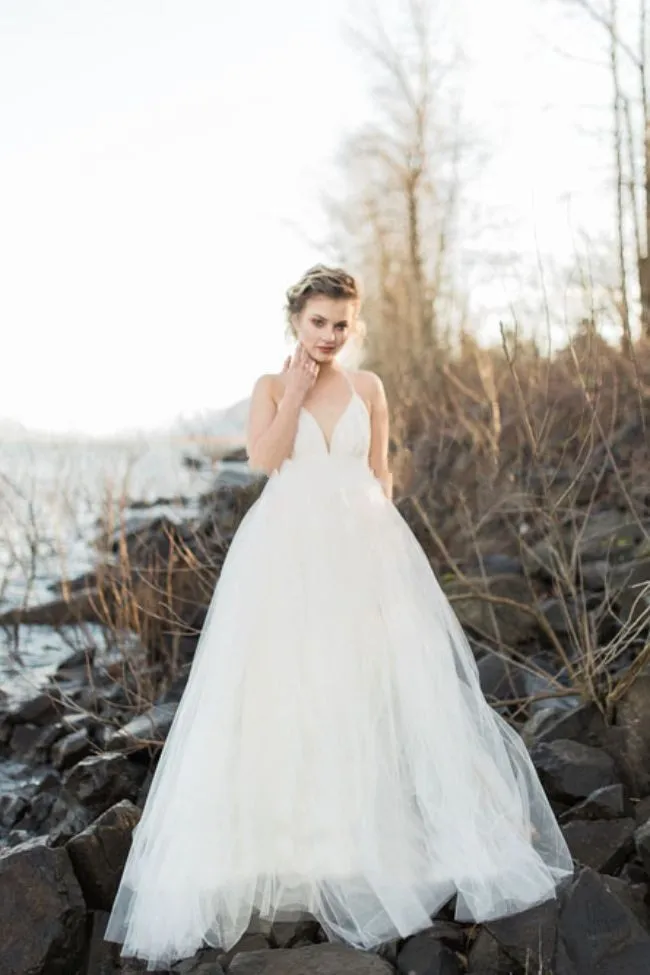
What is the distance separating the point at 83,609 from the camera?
1022cm

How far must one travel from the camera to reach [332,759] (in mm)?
3543

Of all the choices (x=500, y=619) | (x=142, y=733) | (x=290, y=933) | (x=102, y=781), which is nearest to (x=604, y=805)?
(x=290, y=933)

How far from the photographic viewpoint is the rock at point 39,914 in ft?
12.3

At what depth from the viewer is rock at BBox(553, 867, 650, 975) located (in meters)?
3.27

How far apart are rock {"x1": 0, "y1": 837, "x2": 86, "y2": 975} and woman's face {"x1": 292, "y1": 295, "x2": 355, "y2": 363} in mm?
2300

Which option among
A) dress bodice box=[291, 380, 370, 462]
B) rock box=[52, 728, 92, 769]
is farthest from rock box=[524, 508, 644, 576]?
dress bodice box=[291, 380, 370, 462]

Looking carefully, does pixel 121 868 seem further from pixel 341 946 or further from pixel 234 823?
pixel 341 946

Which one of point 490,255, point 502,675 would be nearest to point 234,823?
point 502,675

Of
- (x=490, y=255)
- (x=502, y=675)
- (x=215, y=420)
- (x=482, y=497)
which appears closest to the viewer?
(x=502, y=675)

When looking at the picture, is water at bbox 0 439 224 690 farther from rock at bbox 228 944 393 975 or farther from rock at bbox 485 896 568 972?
rock at bbox 485 896 568 972

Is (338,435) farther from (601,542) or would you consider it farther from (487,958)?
(601,542)

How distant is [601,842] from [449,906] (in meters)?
0.73

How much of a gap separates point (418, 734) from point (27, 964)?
173 cm

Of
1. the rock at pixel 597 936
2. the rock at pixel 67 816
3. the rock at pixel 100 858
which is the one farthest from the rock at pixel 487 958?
the rock at pixel 67 816
